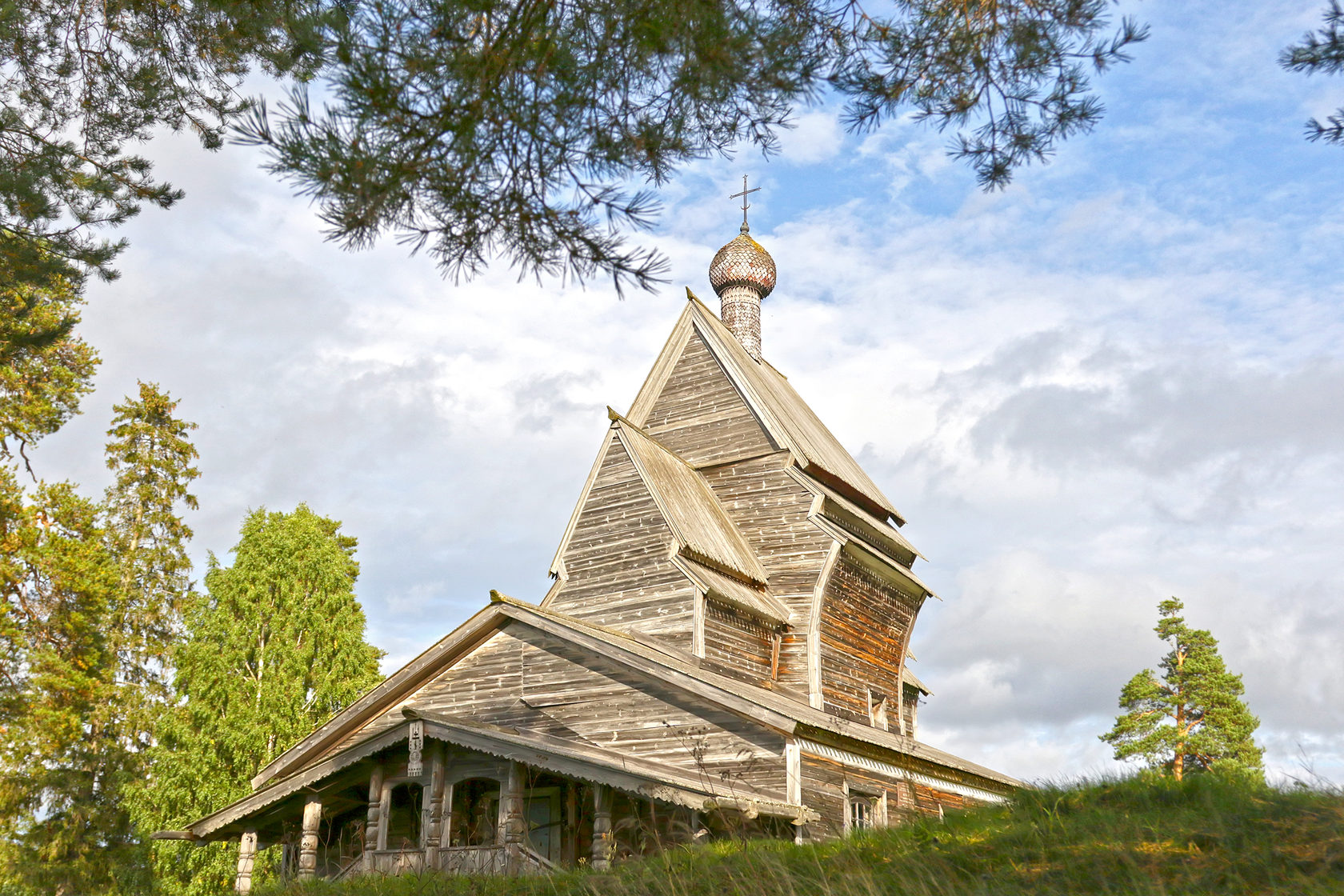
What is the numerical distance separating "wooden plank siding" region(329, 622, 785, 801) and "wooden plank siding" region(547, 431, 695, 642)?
228 cm

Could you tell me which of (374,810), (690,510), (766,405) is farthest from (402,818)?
(766,405)

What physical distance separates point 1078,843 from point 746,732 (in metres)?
8.29

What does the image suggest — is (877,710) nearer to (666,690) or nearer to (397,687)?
(666,690)

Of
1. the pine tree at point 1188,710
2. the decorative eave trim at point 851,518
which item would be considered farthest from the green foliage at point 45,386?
the pine tree at point 1188,710

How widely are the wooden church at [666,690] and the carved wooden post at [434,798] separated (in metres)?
0.03

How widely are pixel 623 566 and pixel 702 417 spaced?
522 centimetres

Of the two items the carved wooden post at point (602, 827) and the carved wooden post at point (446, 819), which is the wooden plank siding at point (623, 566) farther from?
the carved wooden post at point (446, 819)

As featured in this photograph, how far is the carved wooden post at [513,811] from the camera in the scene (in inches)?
545

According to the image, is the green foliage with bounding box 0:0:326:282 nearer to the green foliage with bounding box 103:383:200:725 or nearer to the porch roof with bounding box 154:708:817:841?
the porch roof with bounding box 154:708:817:841

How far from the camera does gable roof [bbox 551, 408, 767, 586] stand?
1981 cm

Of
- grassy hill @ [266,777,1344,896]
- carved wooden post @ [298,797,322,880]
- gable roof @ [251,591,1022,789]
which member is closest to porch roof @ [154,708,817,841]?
carved wooden post @ [298,797,322,880]

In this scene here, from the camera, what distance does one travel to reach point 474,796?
1747 centimetres

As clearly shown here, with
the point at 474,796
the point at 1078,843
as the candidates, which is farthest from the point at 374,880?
the point at 1078,843

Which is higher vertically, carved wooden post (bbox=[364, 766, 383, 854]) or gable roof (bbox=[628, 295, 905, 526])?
gable roof (bbox=[628, 295, 905, 526])
